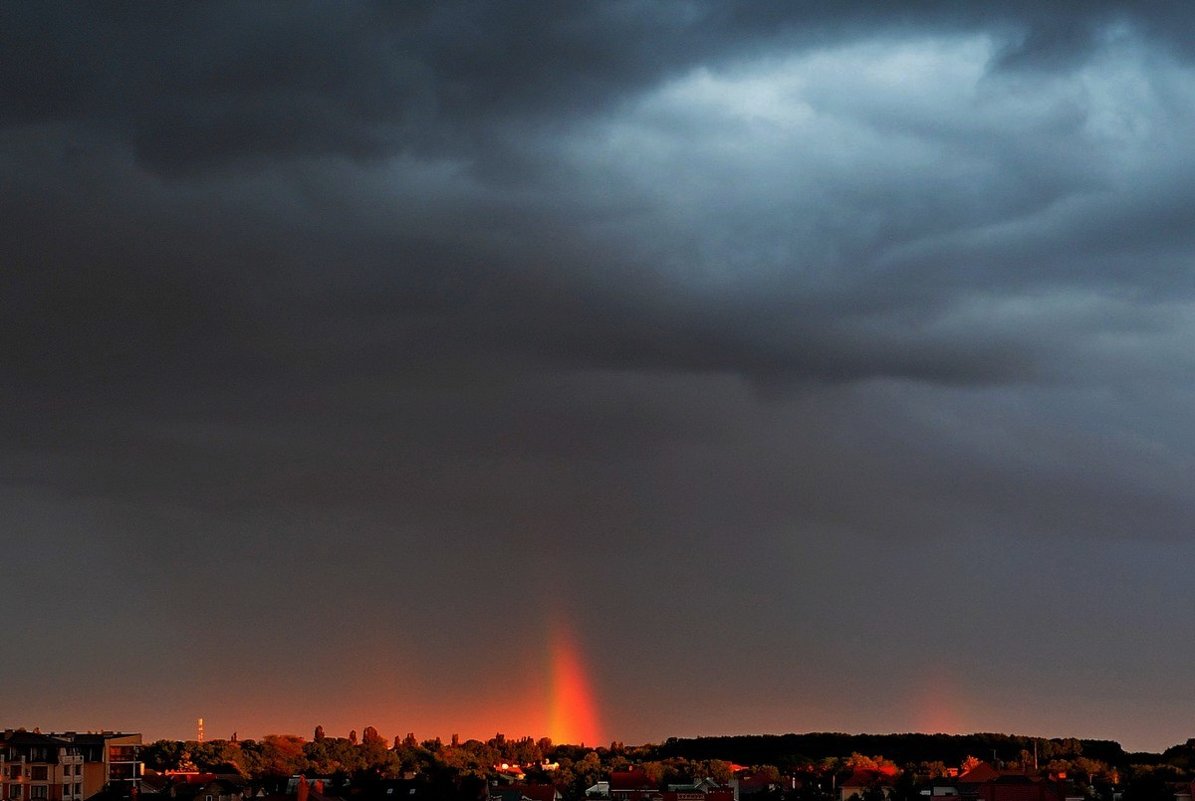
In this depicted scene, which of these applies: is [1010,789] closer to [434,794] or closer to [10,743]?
[434,794]

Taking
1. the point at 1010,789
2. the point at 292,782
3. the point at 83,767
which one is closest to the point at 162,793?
the point at 83,767

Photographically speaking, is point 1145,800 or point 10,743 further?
point 1145,800

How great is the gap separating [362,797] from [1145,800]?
9067 centimetres

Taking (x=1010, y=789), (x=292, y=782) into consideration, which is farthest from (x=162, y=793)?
(x=1010, y=789)

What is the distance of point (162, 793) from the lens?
178 m

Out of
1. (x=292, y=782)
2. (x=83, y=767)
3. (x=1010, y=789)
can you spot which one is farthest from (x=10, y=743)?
(x=1010, y=789)

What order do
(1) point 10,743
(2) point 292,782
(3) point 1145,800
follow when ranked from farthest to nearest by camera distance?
(2) point 292,782
(3) point 1145,800
(1) point 10,743

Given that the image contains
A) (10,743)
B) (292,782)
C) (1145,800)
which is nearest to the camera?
(10,743)

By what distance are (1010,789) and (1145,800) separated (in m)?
15.7

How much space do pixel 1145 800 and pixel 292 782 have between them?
98.9 m

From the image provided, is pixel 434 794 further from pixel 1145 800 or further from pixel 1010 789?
pixel 1145 800

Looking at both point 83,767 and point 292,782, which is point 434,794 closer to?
point 292,782

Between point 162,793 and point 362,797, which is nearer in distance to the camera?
point 162,793

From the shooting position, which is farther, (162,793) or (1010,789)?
(1010,789)
